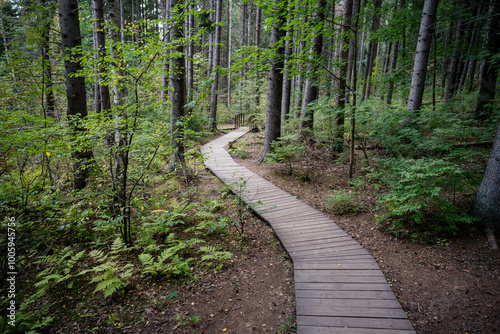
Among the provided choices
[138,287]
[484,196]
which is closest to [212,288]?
[138,287]

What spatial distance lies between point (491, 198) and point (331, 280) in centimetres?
294

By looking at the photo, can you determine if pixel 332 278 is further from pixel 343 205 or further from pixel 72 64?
pixel 72 64

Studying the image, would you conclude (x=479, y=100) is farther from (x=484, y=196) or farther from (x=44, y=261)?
(x=44, y=261)

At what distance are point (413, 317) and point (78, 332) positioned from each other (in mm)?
3961

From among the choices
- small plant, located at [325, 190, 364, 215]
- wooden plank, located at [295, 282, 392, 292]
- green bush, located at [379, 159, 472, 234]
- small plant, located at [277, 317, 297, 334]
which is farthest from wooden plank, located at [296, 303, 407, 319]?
small plant, located at [325, 190, 364, 215]

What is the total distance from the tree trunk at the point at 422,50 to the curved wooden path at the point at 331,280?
4.29 metres

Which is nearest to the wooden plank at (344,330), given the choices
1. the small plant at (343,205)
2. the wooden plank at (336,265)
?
the wooden plank at (336,265)

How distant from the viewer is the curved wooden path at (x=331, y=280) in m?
2.36

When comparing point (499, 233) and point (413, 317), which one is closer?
point (413, 317)

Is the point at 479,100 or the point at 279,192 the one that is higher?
the point at 479,100

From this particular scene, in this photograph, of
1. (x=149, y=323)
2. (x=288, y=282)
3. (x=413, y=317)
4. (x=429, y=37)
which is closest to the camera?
(x=413, y=317)

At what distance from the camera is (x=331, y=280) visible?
3.03m

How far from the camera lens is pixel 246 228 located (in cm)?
482

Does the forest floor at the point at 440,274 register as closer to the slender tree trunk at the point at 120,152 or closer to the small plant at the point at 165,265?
the small plant at the point at 165,265
